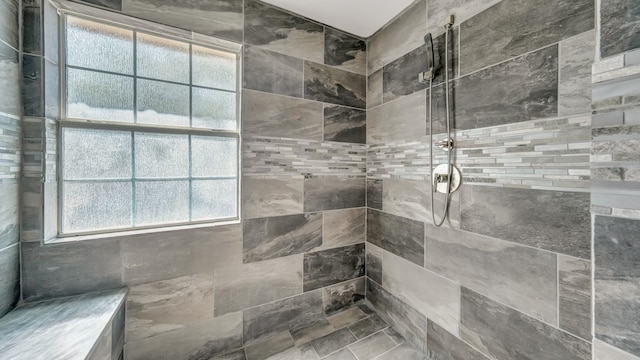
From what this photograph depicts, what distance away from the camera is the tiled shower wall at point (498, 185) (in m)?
0.83

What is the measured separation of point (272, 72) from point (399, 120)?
97cm

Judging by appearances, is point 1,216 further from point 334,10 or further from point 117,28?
point 334,10

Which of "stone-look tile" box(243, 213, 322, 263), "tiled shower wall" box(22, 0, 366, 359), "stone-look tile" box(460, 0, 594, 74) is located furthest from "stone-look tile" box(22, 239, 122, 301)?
"stone-look tile" box(460, 0, 594, 74)

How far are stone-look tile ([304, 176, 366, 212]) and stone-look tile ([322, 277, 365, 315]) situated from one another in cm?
65

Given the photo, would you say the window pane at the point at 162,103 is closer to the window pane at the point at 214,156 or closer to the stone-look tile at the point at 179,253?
the window pane at the point at 214,156

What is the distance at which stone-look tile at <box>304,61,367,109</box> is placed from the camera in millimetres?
1640

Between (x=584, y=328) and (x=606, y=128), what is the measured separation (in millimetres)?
746

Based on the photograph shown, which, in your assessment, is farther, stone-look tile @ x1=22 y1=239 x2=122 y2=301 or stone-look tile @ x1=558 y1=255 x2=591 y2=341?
stone-look tile @ x1=22 y1=239 x2=122 y2=301

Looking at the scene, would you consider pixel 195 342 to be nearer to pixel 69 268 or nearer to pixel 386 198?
pixel 69 268

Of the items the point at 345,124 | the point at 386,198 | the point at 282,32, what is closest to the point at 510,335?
the point at 386,198

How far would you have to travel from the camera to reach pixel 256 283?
4.86 feet

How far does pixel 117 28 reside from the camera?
1.23m

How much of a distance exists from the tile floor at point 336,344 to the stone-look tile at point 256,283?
0.87 ft

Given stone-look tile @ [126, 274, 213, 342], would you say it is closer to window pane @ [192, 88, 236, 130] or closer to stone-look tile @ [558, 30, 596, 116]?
window pane @ [192, 88, 236, 130]
